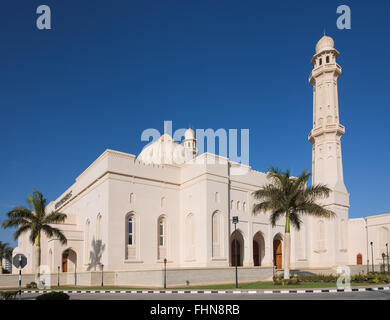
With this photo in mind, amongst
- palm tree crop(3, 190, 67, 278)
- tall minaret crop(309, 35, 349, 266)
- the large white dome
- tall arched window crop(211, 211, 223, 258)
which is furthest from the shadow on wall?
tall minaret crop(309, 35, 349, 266)

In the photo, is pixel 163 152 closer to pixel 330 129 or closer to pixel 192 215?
pixel 192 215

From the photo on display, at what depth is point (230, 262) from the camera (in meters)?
35.3

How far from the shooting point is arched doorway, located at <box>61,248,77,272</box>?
37.2m

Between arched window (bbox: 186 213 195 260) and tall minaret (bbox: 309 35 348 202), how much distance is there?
1578 cm

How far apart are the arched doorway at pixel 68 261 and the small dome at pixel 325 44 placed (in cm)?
3414

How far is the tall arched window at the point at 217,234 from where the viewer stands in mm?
33375

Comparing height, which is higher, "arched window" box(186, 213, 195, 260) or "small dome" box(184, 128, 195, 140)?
"small dome" box(184, 128, 195, 140)

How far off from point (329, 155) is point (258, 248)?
495 inches

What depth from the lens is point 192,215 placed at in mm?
35188

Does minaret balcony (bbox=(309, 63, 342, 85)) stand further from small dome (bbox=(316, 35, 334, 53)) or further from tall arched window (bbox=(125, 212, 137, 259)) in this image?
tall arched window (bbox=(125, 212, 137, 259))

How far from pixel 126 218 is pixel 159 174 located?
517cm

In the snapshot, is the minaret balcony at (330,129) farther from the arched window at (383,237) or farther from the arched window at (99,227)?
the arched window at (99,227)

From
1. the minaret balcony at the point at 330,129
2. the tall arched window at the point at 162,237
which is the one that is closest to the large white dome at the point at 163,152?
the tall arched window at the point at 162,237
